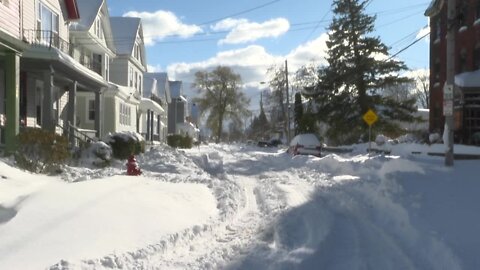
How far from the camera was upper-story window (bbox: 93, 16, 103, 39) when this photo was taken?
32.8 meters

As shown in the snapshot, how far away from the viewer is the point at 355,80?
42.0m

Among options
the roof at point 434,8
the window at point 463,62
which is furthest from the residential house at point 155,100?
the window at point 463,62

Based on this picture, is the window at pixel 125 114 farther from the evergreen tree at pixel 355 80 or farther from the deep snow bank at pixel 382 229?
the deep snow bank at pixel 382 229

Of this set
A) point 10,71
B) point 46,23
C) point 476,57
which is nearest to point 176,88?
point 476,57

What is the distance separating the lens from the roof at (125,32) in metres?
41.9

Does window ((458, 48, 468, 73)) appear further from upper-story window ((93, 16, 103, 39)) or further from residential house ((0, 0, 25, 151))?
residential house ((0, 0, 25, 151))

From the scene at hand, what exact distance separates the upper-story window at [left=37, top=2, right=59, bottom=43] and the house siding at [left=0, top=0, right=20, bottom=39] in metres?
3.19

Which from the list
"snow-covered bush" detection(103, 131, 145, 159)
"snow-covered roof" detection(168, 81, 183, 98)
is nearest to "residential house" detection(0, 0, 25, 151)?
"snow-covered bush" detection(103, 131, 145, 159)

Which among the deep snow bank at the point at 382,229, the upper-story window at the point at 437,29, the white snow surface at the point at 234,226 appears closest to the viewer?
the white snow surface at the point at 234,226

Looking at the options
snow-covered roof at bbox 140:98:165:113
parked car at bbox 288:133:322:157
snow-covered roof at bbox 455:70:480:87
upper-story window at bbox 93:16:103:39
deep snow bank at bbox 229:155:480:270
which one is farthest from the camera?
snow-covered roof at bbox 140:98:165:113

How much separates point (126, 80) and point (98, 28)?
7.76m

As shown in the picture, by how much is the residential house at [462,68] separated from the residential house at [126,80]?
20237 millimetres

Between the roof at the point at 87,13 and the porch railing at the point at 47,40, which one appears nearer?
the porch railing at the point at 47,40

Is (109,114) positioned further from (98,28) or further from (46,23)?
(46,23)
